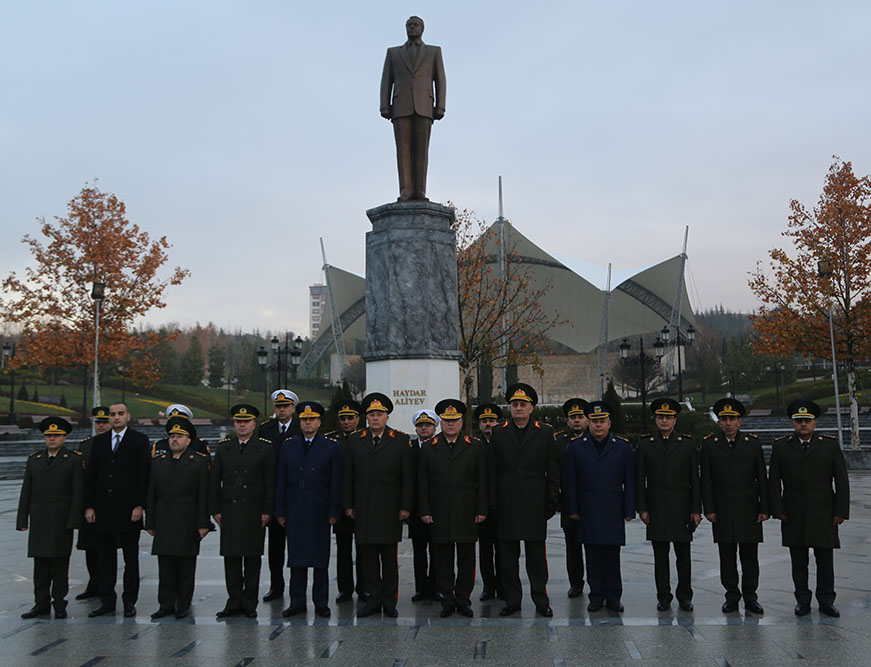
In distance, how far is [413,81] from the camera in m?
11.5

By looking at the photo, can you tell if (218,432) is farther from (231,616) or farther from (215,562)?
(231,616)

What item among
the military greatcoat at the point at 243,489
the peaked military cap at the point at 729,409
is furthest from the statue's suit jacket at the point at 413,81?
the peaked military cap at the point at 729,409

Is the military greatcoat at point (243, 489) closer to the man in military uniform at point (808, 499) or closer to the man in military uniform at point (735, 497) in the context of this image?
the man in military uniform at point (735, 497)

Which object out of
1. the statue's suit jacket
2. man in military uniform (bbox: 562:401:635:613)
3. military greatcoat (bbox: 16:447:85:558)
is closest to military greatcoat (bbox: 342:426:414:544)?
man in military uniform (bbox: 562:401:635:613)

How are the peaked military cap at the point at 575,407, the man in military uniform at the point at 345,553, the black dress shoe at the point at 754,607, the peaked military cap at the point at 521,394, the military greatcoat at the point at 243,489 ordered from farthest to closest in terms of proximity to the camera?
the peaked military cap at the point at 575,407
the man in military uniform at the point at 345,553
the peaked military cap at the point at 521,394
the military greatcoat at the point at 243,489
the black dress shoe at the point at 754,607

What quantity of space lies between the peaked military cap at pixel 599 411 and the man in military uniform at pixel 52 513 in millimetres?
4423

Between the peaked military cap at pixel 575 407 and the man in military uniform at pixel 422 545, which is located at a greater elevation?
the peaked military cap at pixel 575 407

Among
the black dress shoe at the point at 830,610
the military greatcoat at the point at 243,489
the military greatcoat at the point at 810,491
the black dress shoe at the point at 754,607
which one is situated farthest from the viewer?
the military greatcoat at the point at 243,489

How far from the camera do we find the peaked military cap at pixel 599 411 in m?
6.39

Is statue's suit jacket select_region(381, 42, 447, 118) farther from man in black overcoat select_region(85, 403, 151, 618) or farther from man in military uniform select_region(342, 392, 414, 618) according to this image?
man in black overcoat select_region(85, 403, 151, 618)

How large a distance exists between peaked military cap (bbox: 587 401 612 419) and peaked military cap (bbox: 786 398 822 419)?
1465mm

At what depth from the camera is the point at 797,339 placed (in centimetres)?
2284

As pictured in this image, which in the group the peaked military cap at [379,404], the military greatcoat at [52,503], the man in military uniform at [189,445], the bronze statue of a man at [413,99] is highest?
the bronze statue of a man at [413,99]

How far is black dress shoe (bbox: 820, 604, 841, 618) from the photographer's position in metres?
5.76
